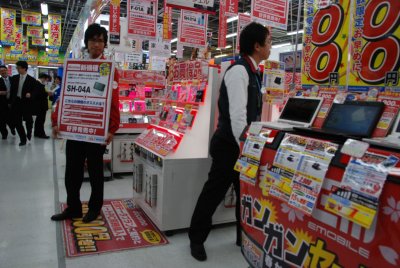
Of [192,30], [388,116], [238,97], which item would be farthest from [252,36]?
[192,30]

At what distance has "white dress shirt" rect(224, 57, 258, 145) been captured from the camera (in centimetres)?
216

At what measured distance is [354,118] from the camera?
1454 mm

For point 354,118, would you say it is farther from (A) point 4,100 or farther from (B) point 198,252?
(A) point 4,100

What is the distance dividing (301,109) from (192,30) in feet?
16.9

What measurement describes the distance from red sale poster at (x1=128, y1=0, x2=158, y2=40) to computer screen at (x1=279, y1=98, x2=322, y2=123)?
13.7ft

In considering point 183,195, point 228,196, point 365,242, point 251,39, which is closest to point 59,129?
point 183,195

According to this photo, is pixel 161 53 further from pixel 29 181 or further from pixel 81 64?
pixel 81 64

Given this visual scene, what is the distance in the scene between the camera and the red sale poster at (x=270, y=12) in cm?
398

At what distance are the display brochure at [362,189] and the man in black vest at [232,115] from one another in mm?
1040

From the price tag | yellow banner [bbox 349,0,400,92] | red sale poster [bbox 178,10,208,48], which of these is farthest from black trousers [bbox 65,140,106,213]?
red sale poster [bbox 178,10,208,48]

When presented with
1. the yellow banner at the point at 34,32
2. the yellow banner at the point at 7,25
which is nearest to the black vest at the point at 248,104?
the yellow banner at the point at 7,25

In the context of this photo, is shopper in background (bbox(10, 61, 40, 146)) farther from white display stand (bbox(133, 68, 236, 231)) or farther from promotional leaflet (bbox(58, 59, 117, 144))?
white display stand (bbox(133, 68, 236, 231))

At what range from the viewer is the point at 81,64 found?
9.61ft

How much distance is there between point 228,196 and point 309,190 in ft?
5.98
